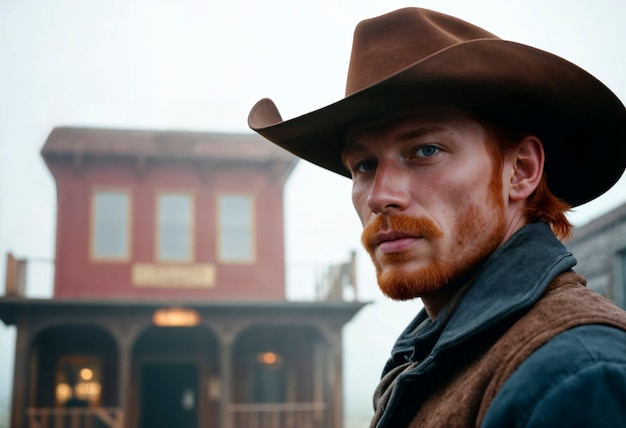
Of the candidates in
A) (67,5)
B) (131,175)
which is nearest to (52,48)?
(67,5)

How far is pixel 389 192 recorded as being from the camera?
1802 mm

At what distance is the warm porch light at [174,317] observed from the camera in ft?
56.3

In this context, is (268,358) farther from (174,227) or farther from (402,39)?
(402,39)

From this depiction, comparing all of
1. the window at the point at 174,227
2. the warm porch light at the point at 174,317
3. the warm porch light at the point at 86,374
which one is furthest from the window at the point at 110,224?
the warm porch light at the point at 86,374

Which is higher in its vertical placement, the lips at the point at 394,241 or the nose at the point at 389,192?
the nose at the point at 389,192

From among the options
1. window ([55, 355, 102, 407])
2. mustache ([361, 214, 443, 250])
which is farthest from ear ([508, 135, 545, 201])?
window ([55, 355, 102, 407])

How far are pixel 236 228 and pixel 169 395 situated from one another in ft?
13.3

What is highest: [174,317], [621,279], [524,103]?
[621,279]

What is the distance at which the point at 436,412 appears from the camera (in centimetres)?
157

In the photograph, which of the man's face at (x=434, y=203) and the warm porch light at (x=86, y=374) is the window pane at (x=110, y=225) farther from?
the man's face at (x=434, y=203)

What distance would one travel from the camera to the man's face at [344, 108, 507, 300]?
1.77 metres

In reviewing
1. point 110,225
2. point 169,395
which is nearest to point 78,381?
point 169,395

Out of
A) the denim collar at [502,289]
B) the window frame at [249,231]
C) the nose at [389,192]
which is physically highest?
the window frame at [249,231]

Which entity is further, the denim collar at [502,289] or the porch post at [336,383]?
the porch post at [336,383]
